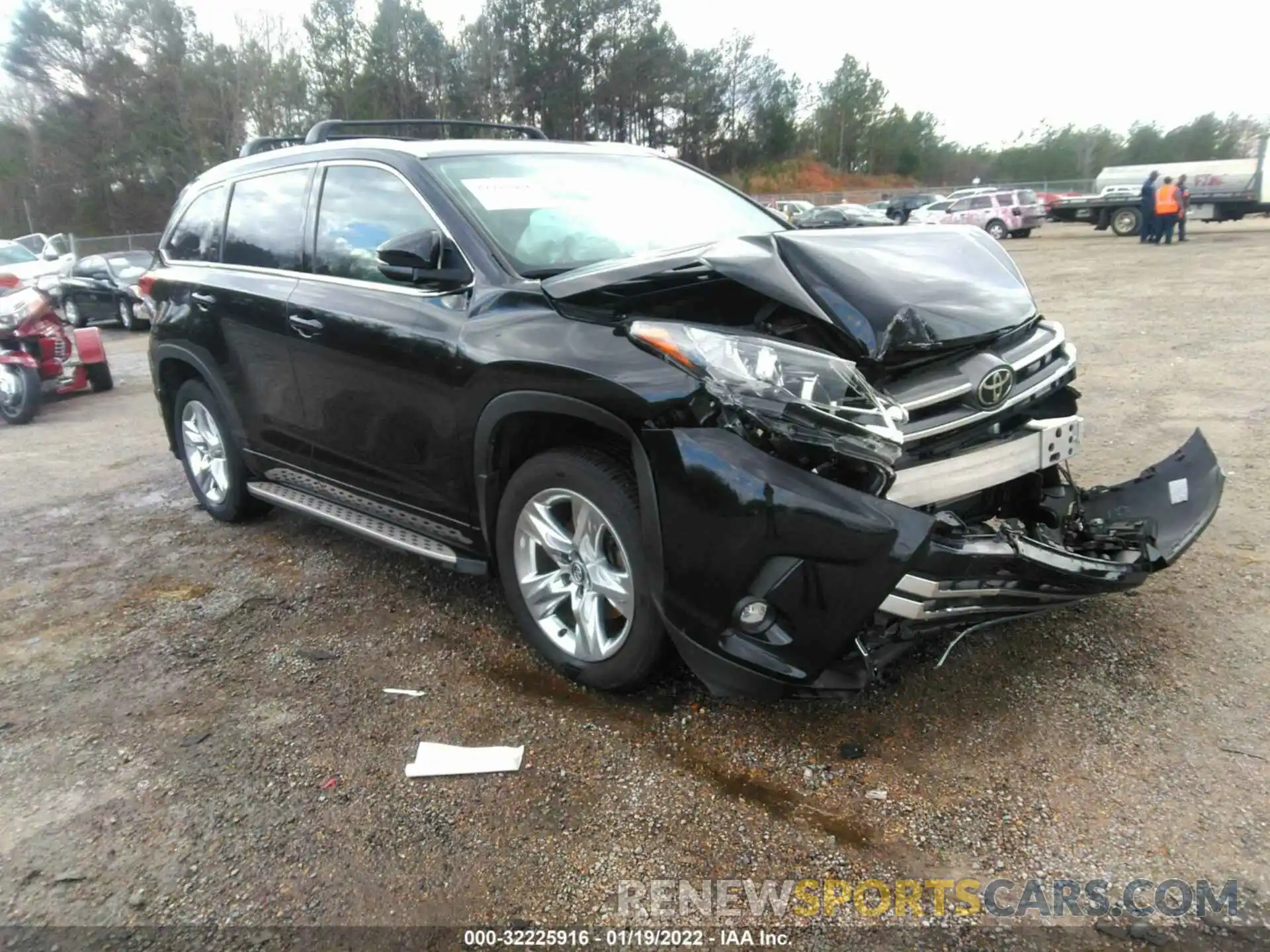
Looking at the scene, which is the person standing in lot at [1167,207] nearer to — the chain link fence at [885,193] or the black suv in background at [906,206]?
the black suv in background at [906,206]

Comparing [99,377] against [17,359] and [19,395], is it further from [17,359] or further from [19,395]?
[19,395]

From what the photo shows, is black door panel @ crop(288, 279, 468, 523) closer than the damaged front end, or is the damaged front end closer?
the damaged front end

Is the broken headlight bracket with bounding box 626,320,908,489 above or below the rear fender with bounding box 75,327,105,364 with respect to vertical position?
above

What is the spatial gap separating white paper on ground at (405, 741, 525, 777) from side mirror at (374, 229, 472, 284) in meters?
1.63

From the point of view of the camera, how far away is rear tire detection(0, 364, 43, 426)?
8.95 meters

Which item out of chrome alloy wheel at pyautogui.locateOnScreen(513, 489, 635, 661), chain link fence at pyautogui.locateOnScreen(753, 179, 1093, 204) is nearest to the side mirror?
chrome alloy wheel at pyautogui.locateOnScreen(513, 489, 635, 661)

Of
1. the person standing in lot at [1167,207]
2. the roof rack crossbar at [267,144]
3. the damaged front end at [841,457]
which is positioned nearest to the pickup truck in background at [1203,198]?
the person standing in lot at [1167,207]

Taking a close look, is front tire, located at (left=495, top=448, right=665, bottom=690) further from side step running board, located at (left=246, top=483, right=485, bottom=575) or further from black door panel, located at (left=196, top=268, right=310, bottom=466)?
black door panel, located at (left=196, top=268, right=310, bottom=466)

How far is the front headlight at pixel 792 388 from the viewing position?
239 centimetres

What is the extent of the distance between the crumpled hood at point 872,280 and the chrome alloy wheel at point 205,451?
284cm

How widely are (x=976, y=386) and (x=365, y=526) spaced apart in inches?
99.2

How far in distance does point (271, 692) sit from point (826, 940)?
2210 millimetres

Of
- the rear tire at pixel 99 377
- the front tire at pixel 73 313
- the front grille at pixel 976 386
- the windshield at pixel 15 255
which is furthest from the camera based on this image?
the front tire at pixel 73 313

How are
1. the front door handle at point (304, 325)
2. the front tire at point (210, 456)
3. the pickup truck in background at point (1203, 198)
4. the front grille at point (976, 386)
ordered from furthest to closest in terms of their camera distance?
1. the pickup truck in background at point (1203, 198)
2. the front tire at point (210, 456)
3. the front door handle at point (304, 325)
4. the front grille at point (976, 386)
